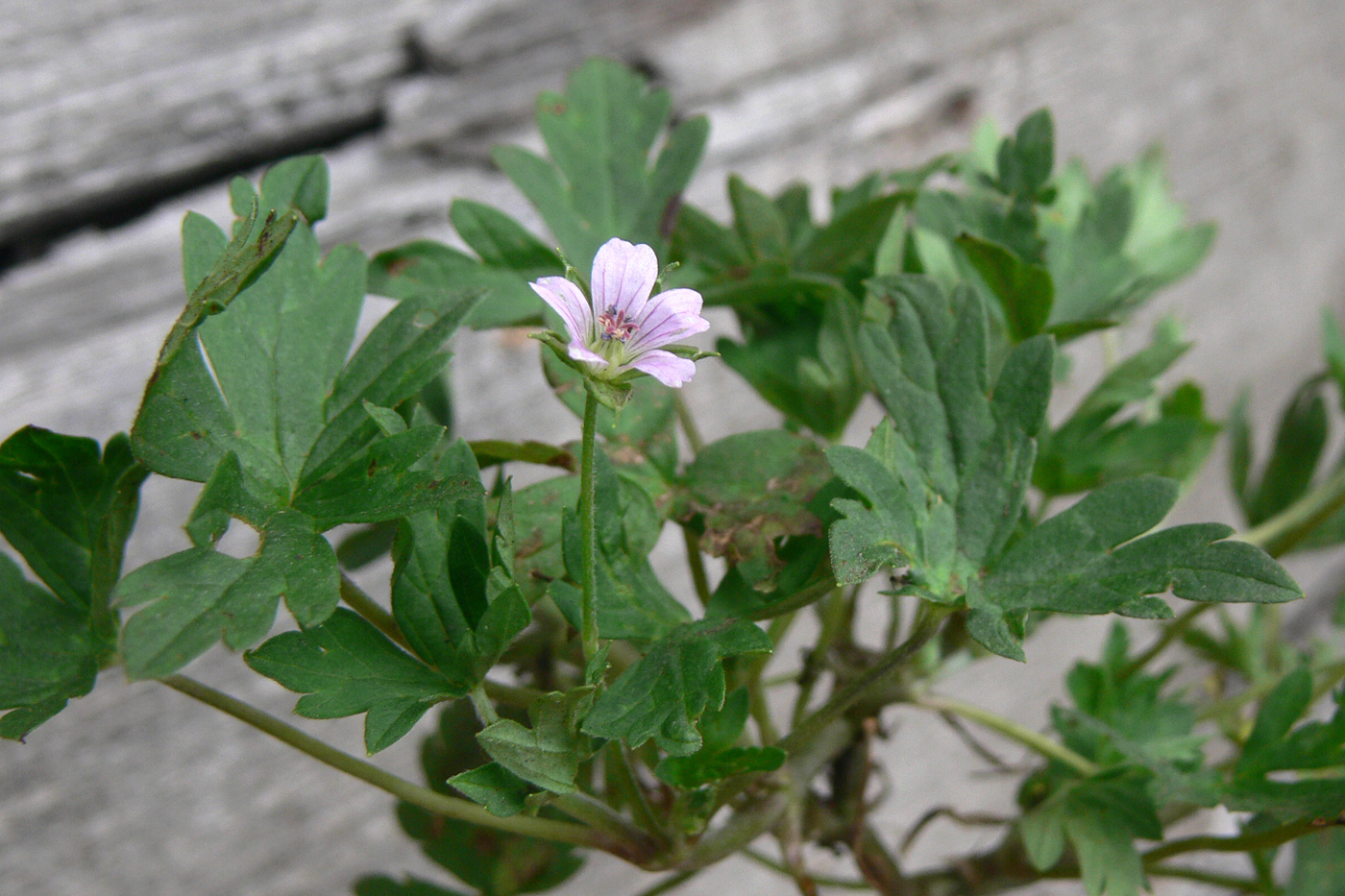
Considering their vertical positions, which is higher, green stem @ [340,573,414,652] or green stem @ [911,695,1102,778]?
green stem @ [340,573,414,652]

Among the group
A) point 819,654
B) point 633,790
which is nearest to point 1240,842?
point 819,654

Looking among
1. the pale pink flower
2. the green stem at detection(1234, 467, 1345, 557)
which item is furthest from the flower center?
the green stem at detection(1234, 467, 1345, 557)

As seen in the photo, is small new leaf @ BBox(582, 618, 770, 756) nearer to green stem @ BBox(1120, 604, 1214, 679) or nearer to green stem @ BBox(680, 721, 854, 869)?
green stem @ BBox(680, 721, 854, 869)

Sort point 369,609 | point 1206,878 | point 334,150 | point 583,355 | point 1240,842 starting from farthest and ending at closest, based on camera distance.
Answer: point 334,150, point 1206,878, point 1240,842, point 369,609, point 583,355

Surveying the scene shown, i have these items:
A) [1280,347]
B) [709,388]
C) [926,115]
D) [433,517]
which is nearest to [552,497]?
[433,517]

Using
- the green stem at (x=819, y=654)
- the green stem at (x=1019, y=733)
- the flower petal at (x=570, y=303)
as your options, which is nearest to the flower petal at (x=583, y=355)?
the flower petal at (x=570, y=303)

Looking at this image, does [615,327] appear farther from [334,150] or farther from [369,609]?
[334,150]

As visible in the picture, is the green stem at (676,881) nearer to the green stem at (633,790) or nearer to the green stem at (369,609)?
the green stem at (633,790)
